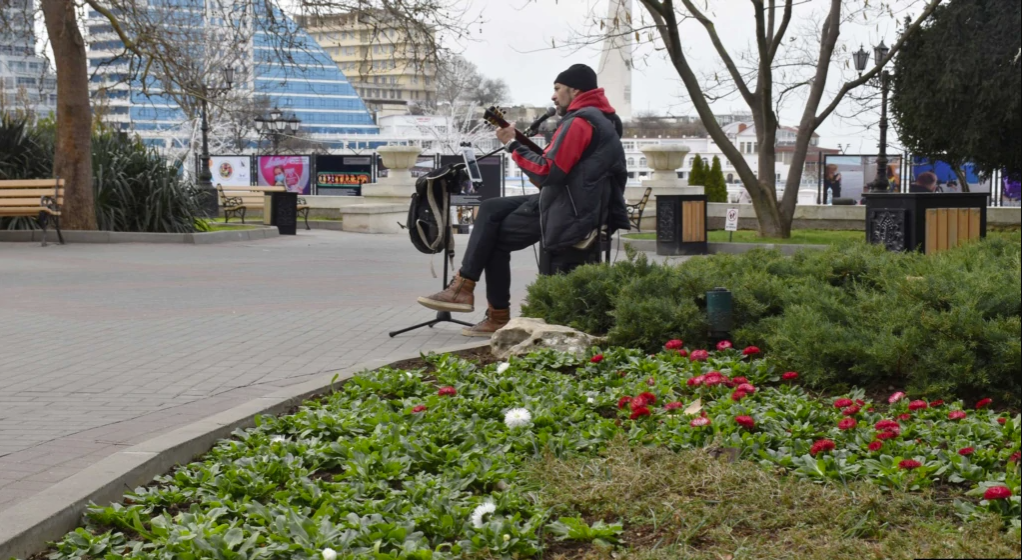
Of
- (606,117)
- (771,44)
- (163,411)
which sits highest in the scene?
(771,44)

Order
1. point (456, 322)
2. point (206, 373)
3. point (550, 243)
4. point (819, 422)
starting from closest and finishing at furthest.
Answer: point (819, 422), point (206, 373), point (550, 243), point (456, 322)

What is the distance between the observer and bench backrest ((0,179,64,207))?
18438 mm

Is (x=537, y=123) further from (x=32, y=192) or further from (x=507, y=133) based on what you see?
(x=32, y=192)

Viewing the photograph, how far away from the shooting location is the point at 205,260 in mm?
16234

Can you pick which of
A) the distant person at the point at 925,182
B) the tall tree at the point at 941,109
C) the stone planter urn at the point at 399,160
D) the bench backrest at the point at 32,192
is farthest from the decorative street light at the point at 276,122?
the distant person at the point at 925,182

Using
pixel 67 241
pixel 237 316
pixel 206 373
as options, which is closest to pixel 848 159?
pixel 67 241

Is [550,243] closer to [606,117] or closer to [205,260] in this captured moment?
[606,117]

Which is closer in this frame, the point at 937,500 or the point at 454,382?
the point at 937,500

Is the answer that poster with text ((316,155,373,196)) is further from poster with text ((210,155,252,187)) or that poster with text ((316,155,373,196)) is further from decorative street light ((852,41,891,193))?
decorative street light ((852,41,891,193))

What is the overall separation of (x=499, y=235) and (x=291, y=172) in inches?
1269

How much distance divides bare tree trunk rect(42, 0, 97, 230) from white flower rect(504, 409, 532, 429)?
16268 millimetres

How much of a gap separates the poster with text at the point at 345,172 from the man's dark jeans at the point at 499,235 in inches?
1195

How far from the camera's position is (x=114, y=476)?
4.03 meters

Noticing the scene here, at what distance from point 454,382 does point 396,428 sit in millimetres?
1038
